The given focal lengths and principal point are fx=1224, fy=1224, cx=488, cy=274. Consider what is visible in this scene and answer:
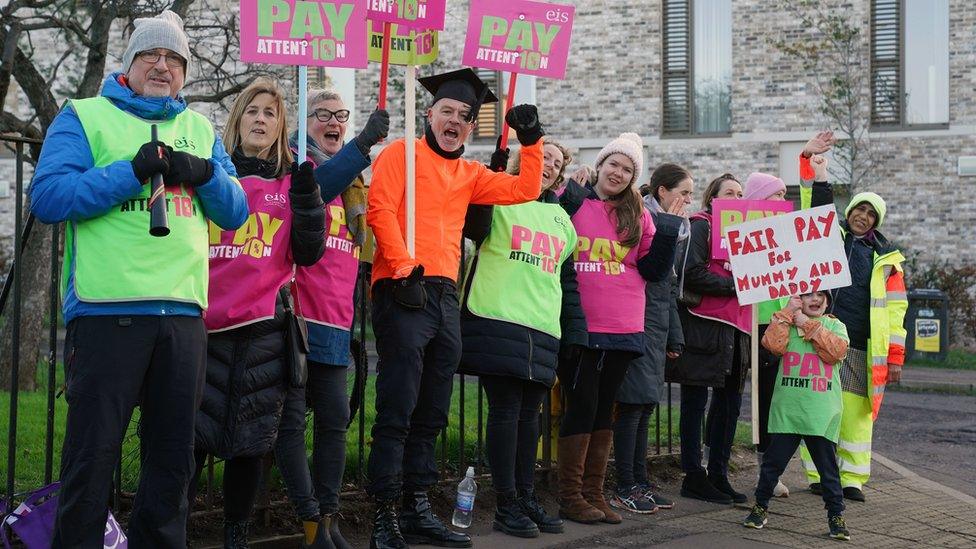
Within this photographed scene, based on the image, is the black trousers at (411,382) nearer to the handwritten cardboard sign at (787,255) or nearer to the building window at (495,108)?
the handwritten cardboard sign at (787,255)

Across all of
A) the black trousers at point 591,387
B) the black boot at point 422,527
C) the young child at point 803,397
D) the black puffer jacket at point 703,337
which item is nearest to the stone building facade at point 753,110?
the black puffer jacket at point 703,337

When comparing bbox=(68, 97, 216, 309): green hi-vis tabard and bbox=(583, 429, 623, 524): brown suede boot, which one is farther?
bbox=(583, 429, 623, 524): brown suede boot

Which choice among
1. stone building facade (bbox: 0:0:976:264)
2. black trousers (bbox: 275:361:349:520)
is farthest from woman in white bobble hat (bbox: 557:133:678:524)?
stone building facade (bbox: 0:0:976:264)

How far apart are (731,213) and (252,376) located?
Answer: 4.07 metres

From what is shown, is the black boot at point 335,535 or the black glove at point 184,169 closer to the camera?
the black glove at point 184,169

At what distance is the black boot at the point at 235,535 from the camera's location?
522cm

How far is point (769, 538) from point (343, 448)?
105 inches

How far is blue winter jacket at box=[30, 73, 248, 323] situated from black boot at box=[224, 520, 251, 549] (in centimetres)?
119

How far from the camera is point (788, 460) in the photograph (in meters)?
7.21

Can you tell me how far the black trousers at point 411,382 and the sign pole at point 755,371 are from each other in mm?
2235

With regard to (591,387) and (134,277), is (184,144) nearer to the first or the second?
(134,277)

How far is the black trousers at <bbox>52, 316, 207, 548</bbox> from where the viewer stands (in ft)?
13.9

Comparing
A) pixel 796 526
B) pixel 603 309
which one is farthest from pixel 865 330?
pixel 603 309

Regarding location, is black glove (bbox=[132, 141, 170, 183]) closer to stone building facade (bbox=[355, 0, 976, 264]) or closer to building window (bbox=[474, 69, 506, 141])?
stone building facade (bbox=[355, 0, 976, 264])
